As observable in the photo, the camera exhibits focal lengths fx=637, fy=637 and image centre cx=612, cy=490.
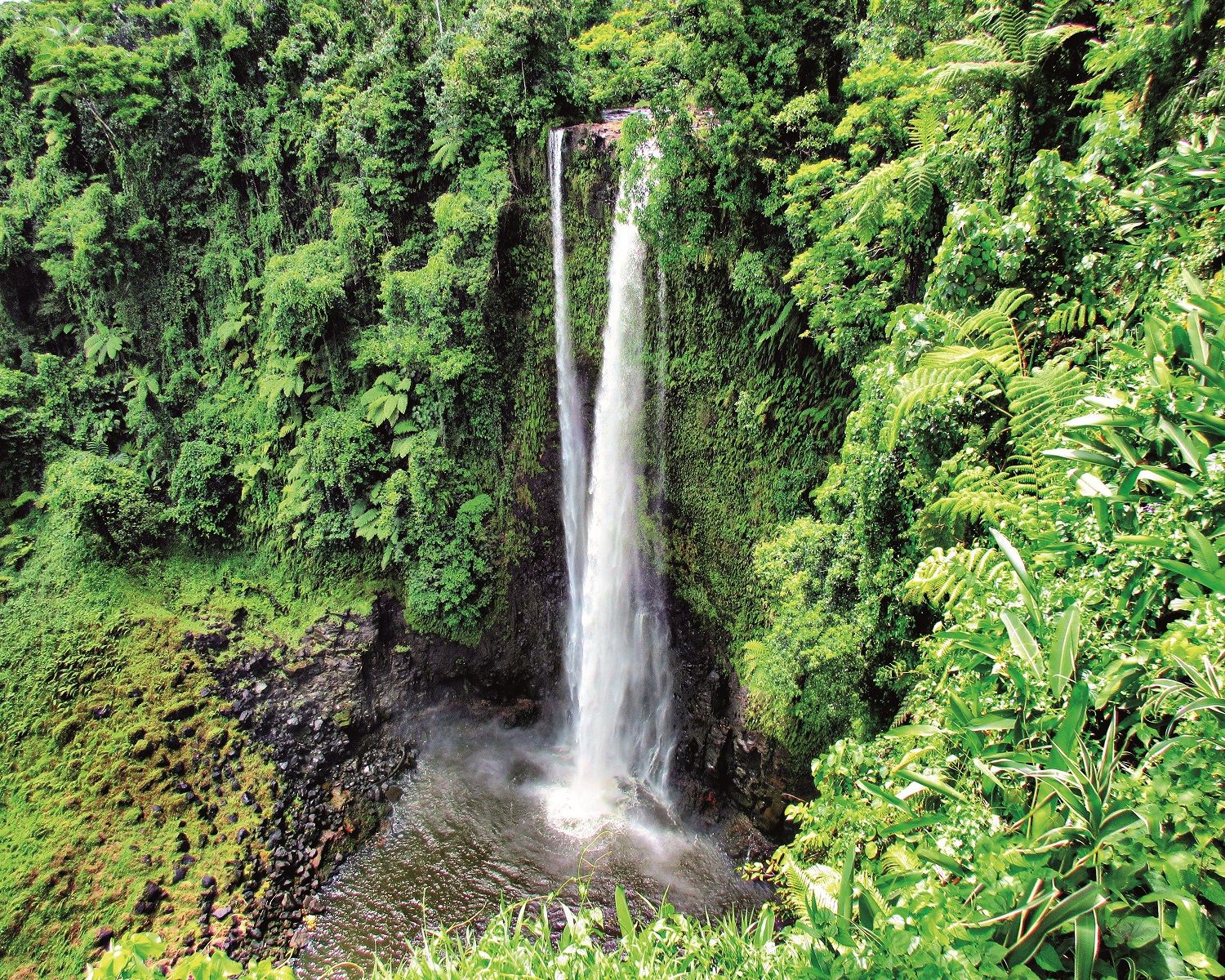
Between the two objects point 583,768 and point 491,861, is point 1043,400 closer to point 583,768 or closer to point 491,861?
point 491,861

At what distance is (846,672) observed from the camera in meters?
4.56

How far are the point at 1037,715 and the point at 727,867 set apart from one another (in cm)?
645

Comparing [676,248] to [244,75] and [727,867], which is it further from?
[244,75]

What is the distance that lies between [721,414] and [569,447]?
8.84ft

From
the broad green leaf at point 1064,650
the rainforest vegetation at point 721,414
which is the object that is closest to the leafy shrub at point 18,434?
the rainforest vegetation at point 721,414

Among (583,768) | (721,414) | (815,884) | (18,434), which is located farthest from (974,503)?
(18,434)

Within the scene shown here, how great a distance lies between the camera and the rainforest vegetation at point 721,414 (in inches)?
65.0

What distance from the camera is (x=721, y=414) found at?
7648 millimetres

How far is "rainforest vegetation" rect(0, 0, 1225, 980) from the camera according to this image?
5.41ft

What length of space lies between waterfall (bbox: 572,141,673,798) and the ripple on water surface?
1.83ft

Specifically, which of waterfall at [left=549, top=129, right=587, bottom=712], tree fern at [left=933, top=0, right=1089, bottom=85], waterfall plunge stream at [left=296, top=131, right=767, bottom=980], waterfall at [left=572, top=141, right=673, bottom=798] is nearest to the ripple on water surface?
waterfall plunge stream at [left=296, top=131, right=767, bottom=980]

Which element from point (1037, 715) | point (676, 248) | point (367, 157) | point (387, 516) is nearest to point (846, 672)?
point (1037, 715)

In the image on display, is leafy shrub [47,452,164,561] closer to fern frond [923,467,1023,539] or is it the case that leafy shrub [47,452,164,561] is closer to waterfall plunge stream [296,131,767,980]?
waterfall plunge stream [296,131,767,980]

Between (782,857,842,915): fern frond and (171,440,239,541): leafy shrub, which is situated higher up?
(782,857,842,915): fern frond
